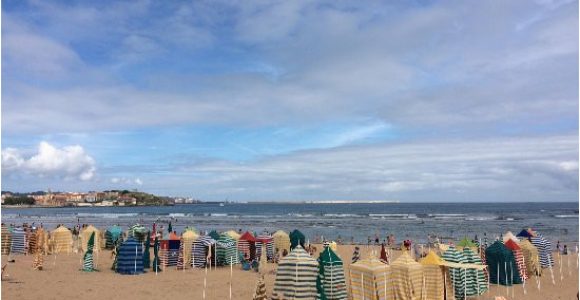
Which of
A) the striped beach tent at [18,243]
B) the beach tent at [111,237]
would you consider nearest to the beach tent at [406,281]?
the beach tent at [111,237]

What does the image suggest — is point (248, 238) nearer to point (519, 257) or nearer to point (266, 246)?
point (266, 246)

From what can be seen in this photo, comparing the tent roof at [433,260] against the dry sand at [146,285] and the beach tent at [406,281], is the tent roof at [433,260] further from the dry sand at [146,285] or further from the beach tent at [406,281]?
the dry sand at [146,285]

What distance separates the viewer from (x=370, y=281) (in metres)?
13.5

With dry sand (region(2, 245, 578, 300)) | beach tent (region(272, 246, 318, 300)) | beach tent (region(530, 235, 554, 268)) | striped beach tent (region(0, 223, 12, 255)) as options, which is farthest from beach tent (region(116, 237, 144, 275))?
beach tent (region(530, 235, 554, 268))

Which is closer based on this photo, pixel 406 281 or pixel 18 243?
pixel 406 281

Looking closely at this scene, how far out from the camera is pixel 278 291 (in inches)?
545

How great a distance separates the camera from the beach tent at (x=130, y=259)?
67.6 ft

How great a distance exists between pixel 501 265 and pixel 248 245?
12379 mm

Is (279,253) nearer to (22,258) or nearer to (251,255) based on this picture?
(251,255)

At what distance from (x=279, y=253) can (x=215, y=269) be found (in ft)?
18.8

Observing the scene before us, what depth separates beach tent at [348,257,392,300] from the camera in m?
13.4

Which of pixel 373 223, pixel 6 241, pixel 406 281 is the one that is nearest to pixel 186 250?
pixel 406 281

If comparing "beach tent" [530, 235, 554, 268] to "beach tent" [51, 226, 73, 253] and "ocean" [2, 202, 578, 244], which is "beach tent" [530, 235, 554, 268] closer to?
"ocean" [2, 202, 578, 244]

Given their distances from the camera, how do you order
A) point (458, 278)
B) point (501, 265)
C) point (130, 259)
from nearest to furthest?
point (458, 278), point (501, 265), point (130, 259)
